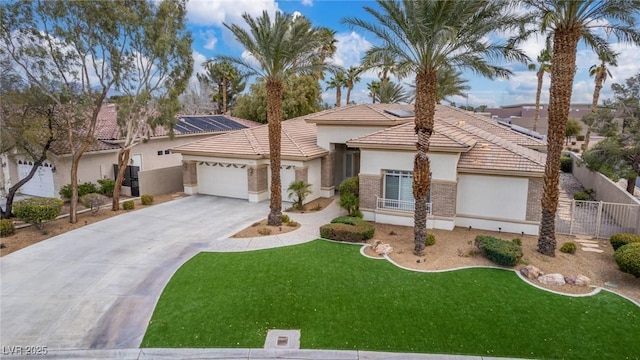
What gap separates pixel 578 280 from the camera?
12.9m

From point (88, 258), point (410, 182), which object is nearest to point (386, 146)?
point (410, 182)

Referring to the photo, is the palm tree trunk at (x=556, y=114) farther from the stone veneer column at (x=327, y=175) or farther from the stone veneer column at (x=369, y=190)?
the stone veneer column at (x=327, y=175)

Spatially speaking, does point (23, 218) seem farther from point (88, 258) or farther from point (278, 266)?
point (278, 266)

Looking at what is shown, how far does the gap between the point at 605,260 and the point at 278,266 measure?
12.6 metres

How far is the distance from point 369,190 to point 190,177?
1300cm

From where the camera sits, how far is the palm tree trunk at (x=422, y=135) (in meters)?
14.7

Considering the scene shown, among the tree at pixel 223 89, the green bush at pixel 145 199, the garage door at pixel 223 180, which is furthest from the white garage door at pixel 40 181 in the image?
the tree at pixel 223 89

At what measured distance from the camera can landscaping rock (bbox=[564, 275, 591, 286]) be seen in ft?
42.2

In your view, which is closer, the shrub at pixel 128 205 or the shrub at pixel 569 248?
the shrub at pixel 569 248

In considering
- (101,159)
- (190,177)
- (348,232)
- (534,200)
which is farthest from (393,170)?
(101,159)

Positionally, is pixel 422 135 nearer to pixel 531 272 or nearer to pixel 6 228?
pixel 531 272

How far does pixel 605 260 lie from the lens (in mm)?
14875

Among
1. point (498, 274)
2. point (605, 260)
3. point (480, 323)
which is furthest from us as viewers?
point (605, 260)

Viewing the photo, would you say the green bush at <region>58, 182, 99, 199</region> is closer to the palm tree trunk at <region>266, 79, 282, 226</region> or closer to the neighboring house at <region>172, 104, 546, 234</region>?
the neighboring house at <region>172, 104, 546, 234</region>
